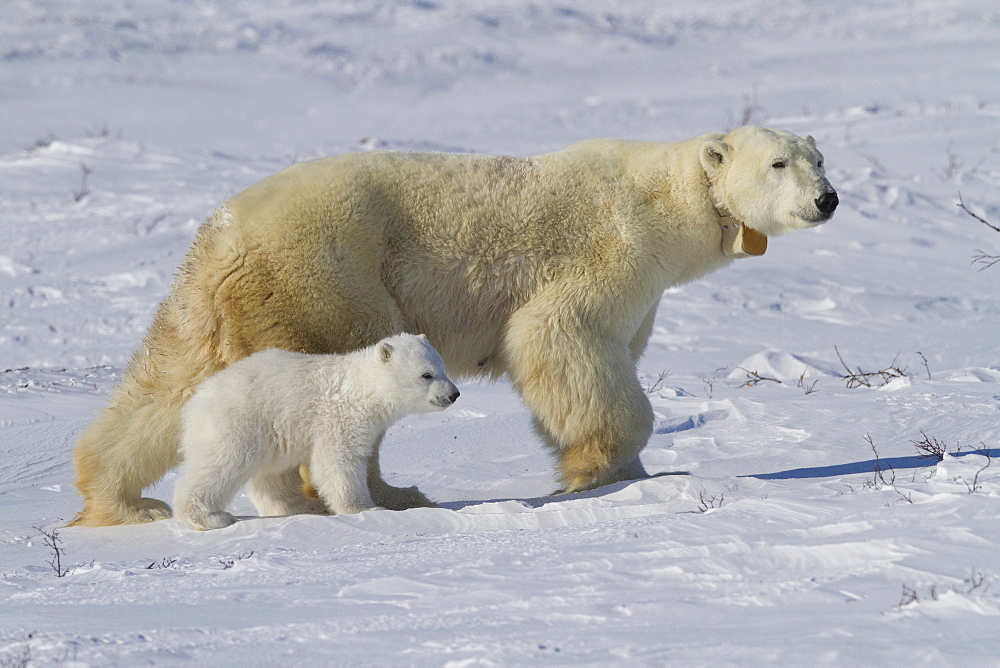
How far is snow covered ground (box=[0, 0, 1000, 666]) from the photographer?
8.53 feet

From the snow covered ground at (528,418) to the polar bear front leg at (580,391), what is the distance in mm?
319

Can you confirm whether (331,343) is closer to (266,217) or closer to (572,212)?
(266,217)

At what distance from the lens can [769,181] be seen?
507cm

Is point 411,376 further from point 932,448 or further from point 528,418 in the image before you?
point 932,448

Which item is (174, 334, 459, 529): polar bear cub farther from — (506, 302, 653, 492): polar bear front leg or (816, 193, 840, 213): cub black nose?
(816, 193, 840, 213): cub black nose

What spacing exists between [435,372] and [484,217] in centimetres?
81

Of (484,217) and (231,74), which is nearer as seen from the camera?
(484,217)

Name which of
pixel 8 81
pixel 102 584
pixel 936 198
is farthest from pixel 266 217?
pixel 8 81

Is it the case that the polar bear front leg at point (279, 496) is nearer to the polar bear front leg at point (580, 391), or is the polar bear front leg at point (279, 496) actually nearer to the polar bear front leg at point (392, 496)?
the polar bear front leg at point (392, 496)

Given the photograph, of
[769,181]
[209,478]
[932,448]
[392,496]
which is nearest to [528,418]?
[392,496]

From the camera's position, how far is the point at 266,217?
465 cm

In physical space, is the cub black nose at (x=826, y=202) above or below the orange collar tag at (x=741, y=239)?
above

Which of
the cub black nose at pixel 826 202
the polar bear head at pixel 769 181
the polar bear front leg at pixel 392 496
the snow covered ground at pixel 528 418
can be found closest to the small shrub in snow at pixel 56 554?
the snow covered ground at pixel 528 418

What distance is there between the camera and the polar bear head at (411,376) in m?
4.40
